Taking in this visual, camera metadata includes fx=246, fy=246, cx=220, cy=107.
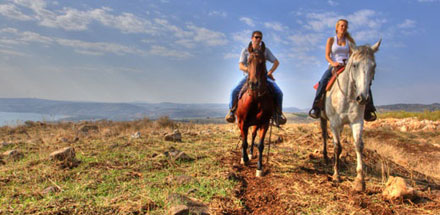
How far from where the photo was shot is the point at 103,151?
764cm

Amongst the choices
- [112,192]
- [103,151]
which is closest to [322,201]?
[112,192]

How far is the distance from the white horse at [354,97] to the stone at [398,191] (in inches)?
17.0

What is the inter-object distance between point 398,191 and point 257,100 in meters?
3.14

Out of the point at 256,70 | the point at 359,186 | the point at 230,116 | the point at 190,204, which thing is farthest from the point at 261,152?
the point at 190,204

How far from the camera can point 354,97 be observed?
206 inches

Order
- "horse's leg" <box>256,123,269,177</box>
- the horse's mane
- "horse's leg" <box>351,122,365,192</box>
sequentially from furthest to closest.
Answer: "horse's leg" <box>256,123,269,177</box> < "horse's leg" <box>351,122,365,192</box> < the horse's mane

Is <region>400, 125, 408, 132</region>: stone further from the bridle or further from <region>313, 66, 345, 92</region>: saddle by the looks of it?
the bridle

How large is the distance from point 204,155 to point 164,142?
2650 mm

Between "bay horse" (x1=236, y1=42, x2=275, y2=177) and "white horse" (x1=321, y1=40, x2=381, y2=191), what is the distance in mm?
1451

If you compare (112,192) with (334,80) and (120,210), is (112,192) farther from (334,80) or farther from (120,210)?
(334,80)

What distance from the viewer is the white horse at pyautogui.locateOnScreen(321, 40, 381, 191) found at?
4.61 m

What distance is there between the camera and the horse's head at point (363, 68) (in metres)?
4.56

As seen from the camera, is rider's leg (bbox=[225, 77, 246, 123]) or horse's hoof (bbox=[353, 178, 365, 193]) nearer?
horse's hoof (bbox=[353, 178, 365, 193])

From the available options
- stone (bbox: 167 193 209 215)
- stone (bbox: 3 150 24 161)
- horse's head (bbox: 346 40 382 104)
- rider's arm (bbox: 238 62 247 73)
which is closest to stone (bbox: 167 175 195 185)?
stone (bbox: 167 193 209 215)
